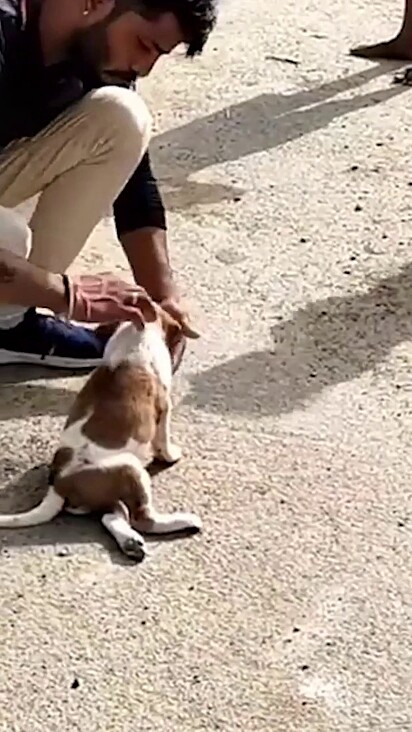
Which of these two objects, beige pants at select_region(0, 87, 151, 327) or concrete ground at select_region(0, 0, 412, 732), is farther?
beige pants at select_region(0, 87, 151, 327)

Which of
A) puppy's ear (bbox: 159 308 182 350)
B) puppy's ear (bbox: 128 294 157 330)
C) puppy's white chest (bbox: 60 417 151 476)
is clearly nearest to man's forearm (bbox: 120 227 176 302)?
puppy's ear (bbox: 159 308 182 350)

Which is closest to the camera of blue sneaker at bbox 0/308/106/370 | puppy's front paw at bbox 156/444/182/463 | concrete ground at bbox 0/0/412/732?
concrete ground at bbox 0/0/412/732

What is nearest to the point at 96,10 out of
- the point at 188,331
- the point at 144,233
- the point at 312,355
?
the point at 144,233

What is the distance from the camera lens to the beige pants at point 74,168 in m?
2.67

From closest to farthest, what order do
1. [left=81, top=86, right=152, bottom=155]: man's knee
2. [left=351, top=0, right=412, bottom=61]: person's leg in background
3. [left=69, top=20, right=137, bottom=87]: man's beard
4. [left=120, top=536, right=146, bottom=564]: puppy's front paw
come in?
[left=120, top=536, right=146, bottom=564]: puppy's front paw
[left=69, top=20, right=137, bottom=87]: man's beard
[left=81, top=86, right=152, bottom=155]: man's knee
[left=351, top=0, right=412, bottom=61]: person's leg in background

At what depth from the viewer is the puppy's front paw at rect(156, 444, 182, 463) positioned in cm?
254

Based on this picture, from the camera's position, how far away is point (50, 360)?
281cm

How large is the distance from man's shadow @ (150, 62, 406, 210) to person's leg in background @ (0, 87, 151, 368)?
77 centimetres

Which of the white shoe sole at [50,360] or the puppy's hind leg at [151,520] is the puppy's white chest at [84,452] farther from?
the white shoe sole at [50,360]

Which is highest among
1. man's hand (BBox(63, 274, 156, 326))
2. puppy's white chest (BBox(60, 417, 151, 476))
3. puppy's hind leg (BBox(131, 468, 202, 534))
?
man's hand (BBox(63, 274, 156, 326))

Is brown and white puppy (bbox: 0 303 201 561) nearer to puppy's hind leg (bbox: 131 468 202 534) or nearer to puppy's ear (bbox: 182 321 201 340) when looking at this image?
puppy's hind leg (bbox: 131 468 202 534)

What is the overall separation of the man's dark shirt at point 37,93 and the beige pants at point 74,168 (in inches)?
1.4

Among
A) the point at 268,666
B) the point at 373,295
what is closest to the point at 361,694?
the point at 268,666

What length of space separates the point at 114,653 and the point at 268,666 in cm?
21
